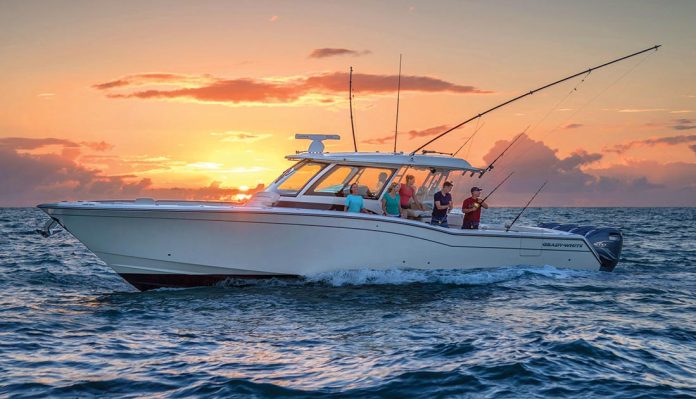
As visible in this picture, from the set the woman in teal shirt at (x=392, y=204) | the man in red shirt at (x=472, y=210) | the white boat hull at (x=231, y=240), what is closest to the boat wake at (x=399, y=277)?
the white boat hull at (x=231, y=240)

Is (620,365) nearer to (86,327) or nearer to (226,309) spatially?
(226,309)

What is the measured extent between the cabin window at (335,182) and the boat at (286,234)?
2 cm

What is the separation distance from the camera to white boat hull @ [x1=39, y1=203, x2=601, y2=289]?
1365cm

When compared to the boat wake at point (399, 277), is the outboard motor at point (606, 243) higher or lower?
higher

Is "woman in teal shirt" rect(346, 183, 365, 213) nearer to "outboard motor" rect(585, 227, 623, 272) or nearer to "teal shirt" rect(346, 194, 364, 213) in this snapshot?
"teal shirt" rect(346, 194, 364, 213)

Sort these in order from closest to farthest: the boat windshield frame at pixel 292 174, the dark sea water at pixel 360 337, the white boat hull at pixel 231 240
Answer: the dark sea water at pixel 360 337 < the white boat hull at pixel 231 240 < the boat windshield frame at pixel 292 174

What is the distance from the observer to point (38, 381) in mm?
7457

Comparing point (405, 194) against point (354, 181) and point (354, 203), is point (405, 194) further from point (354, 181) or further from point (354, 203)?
point (354, 203)

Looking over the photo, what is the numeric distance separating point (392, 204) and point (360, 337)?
6164 millimetres

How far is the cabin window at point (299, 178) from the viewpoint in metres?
15.4

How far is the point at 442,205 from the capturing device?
1570 centimetres

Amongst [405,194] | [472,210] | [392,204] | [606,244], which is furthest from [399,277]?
[606,244]

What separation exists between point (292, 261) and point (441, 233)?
3.42m

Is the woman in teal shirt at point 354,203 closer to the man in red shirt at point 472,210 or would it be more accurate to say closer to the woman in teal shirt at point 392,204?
the woman in teal shirt at point 392,204
